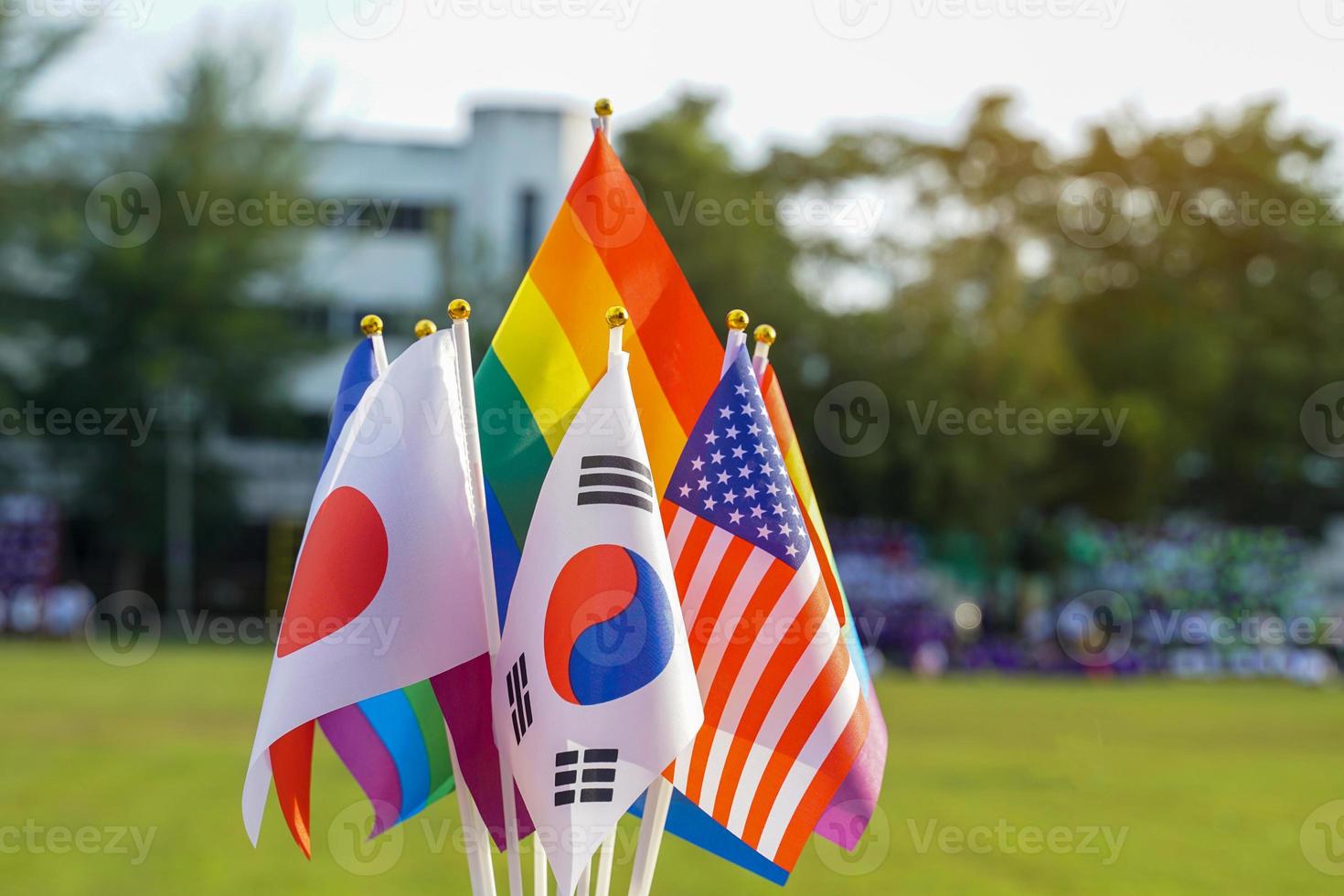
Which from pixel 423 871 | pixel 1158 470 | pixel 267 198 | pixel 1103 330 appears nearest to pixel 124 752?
pixel 423 871

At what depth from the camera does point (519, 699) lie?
4.21 meters

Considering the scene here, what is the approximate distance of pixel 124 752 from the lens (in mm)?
16156

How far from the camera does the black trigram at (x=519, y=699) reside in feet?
13.7

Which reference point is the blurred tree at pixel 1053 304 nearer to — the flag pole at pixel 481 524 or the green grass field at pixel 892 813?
the green grass field at pixel 892 813

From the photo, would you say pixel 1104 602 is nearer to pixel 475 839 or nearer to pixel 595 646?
pixel 475 839

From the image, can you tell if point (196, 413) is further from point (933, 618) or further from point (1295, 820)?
point (1295, 820)

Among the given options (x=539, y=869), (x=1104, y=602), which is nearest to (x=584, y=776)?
(x=539, y=869)

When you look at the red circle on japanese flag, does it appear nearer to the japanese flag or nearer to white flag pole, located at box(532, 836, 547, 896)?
the japanese flag

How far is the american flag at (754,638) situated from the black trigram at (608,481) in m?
0.38

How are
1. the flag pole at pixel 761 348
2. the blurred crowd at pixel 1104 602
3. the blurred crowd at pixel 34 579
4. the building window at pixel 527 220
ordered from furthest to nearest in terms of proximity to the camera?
the building window at pixel 527 220 < the blurred crowd at pixel 34 579 < the blurred crowd at pixel 1104 602 < the flag pole at pixel 761 348

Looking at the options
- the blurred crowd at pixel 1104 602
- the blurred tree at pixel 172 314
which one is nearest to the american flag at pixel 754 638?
the blurred crowd at pixel 1104 602

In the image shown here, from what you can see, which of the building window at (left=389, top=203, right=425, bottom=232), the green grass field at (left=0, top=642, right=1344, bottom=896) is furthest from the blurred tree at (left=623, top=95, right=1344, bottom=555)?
the green grass field at (left=0, top=642, right=1344, bottom=896)

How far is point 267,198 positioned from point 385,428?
126ft

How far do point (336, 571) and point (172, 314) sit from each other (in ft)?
126
